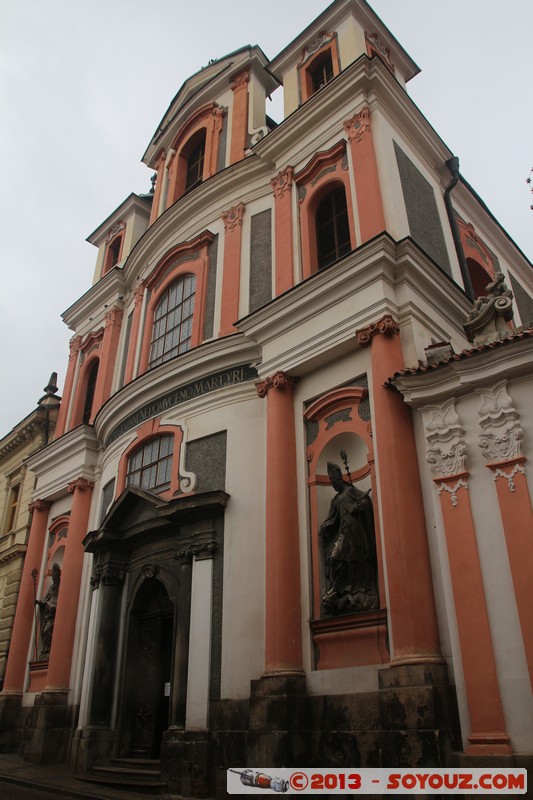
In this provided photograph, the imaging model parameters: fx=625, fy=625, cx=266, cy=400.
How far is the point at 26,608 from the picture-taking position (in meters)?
16.3

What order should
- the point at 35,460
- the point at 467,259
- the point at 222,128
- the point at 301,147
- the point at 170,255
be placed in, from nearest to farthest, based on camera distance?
the point at 301,147 < the point at 467,259 < the point at 170,255 < the point at 222,128 < the point at 35,460

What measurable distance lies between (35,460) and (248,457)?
31.6ft

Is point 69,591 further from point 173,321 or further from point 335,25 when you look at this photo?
point 335,25

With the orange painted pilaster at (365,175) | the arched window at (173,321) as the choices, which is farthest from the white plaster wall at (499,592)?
the arched window at (173,321)

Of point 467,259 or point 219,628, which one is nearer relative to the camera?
Result: point 219,628

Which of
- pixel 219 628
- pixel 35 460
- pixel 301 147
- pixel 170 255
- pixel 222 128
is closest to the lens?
pixel 219 628

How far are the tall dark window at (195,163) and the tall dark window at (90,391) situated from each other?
5934mm

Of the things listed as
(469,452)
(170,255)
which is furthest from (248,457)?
(170,255)

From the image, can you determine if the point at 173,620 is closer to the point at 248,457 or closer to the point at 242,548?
the point at 242,548

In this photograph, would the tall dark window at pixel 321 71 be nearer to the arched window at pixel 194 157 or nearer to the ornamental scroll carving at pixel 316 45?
the ornamental scroll carving at pixel 316 45

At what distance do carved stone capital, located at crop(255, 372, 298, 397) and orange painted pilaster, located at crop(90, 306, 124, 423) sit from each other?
267 inches

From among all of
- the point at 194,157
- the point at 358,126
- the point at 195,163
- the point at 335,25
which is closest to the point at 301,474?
the point at 358,126

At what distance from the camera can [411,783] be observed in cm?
677

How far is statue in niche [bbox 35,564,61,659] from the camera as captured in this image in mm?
15039
